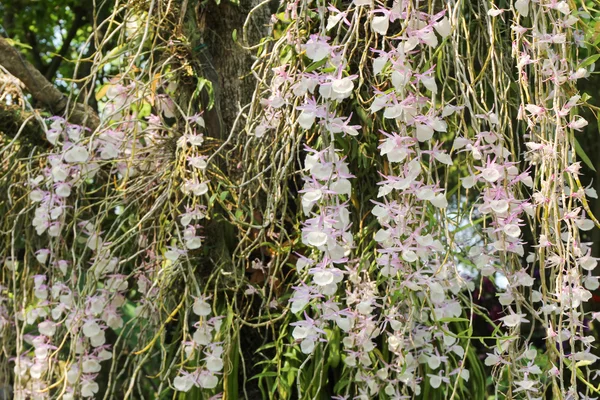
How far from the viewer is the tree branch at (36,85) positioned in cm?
164

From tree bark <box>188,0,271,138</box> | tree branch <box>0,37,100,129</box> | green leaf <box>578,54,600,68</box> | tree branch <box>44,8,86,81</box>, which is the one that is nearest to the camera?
green leaf <box>578,54,600,68</box>

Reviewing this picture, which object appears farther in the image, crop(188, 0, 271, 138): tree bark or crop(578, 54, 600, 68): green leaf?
crop(188, 0, 271, 138): tree bark

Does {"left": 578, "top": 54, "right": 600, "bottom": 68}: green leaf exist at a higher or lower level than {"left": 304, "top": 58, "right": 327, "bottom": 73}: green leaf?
lower

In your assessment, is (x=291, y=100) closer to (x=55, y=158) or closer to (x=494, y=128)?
(x=494, y=128)

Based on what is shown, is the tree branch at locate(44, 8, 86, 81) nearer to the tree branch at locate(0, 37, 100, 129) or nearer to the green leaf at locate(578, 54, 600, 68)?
the tree branch at locate(0, 37, 100, 129)

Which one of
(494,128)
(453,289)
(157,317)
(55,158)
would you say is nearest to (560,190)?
(494,128)

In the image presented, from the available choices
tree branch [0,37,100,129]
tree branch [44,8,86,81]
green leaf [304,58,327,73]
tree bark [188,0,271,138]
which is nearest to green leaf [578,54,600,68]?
green leaf [304,58,327,73]

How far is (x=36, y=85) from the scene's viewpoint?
1.69 meters

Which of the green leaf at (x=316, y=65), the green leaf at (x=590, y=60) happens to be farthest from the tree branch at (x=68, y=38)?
the green leaf at (x=590, y=60)

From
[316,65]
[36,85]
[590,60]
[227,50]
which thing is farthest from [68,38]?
[590,60]

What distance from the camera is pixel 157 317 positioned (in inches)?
58.7

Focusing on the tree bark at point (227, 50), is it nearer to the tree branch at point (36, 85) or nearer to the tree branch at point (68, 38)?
the tree branch at point (36, 85)

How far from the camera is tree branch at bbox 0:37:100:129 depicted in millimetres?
1638

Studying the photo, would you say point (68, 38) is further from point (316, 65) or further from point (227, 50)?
point (316, 65)
